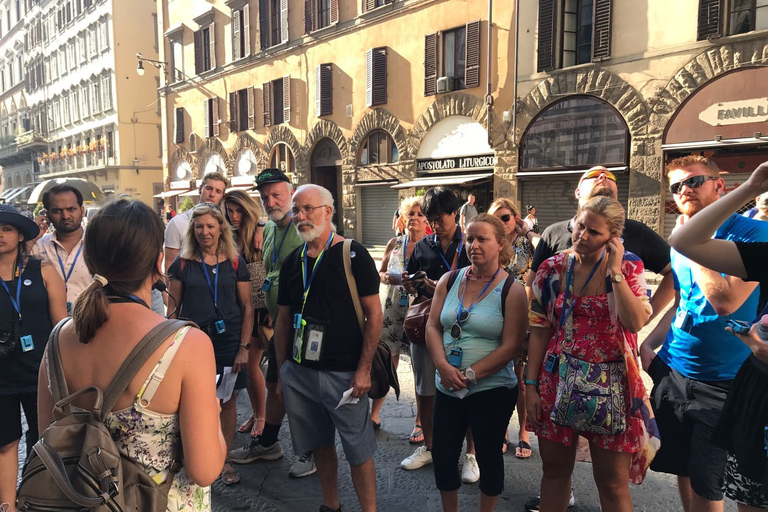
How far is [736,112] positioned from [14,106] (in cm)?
6113

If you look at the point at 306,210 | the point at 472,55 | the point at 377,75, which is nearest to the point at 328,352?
the point at 306,210

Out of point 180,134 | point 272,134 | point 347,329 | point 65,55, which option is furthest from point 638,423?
point 65,55

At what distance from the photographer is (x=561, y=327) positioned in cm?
250

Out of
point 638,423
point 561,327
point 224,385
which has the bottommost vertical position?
point 224,385

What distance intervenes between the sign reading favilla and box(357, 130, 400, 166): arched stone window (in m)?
1.24

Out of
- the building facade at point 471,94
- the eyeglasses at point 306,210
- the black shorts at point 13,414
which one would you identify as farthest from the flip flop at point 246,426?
the building facade at point 471,94

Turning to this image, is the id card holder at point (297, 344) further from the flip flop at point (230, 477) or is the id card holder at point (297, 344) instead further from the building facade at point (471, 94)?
the building facade at point (471, 94)

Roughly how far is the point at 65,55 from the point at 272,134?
2803 cm

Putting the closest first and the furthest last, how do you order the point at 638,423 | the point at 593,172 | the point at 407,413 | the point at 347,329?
the point at 638,423 < the point at 347,329 < the point at 593,172 < the point at 407,413

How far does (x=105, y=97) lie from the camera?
34750 millimetres

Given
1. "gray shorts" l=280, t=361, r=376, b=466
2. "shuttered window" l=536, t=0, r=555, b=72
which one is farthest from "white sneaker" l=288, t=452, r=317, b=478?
"shuttered window" l=536, t=0, r=555, b=72

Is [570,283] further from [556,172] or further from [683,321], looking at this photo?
[556,172]

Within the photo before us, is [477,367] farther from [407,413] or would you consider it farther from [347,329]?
[407,413]

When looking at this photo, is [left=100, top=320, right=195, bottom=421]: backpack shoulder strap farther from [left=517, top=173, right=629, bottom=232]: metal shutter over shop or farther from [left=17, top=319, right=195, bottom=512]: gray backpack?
[left=517, top=173, right=629, bottom=232]: metal shutter over shop
